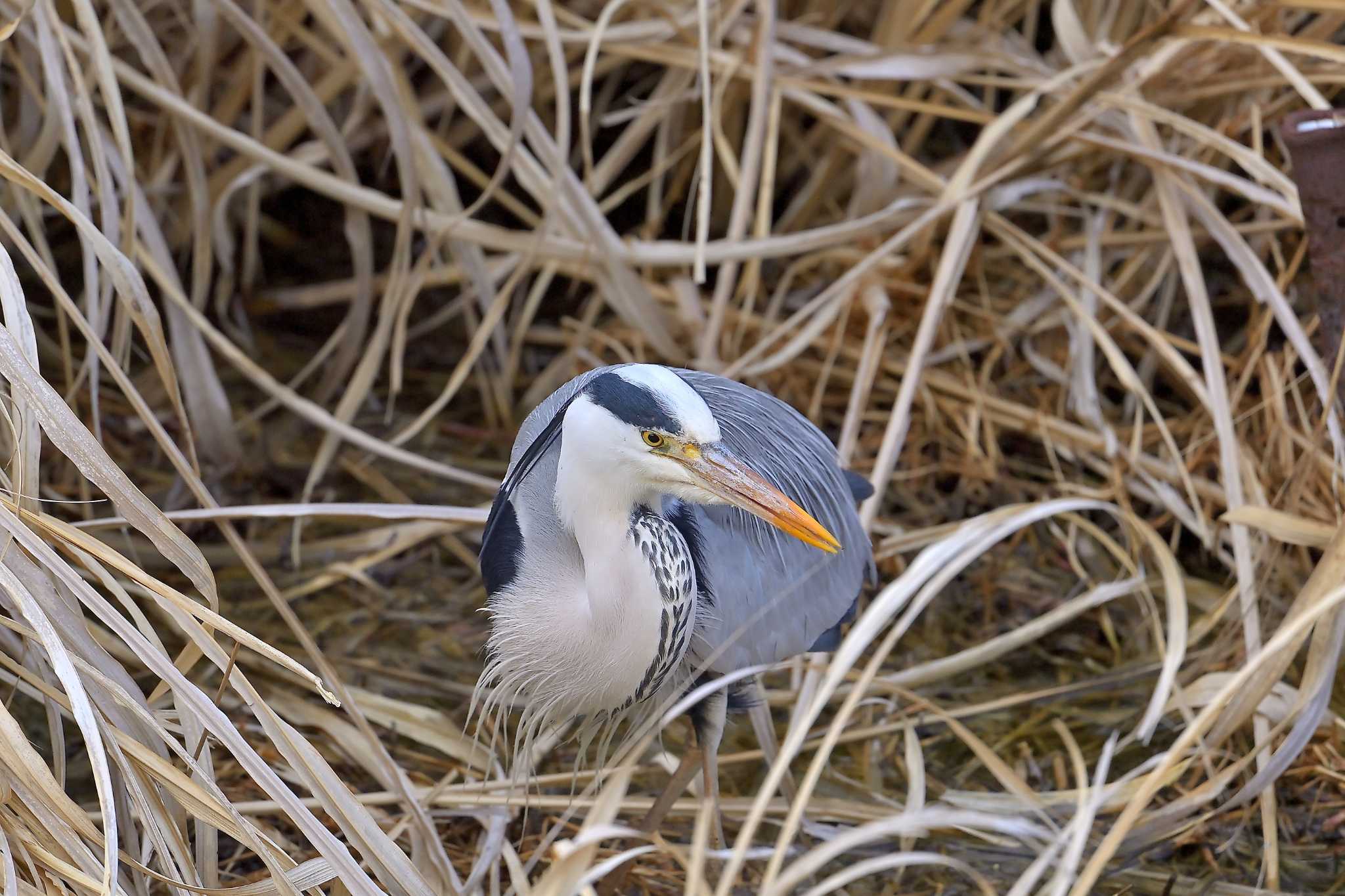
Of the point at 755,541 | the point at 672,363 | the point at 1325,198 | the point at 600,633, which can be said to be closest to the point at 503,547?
the point at 600,633

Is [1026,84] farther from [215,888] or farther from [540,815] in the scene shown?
[215,888]

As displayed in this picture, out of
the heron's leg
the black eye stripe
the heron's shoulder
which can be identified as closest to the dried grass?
the heron's leg

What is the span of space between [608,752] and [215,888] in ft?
2.92

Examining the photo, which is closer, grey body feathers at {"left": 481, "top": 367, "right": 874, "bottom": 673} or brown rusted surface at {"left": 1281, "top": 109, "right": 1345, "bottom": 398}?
grey body feathers at {"left": 481, "top": 367, "right": 874, "bottom": 673}

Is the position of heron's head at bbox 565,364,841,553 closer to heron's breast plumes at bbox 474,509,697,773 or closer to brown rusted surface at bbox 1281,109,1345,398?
heron's breast plumes at bbox 474,509,697,773

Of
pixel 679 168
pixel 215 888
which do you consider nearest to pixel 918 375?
pixel 679 168

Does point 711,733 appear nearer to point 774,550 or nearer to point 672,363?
point 774,550

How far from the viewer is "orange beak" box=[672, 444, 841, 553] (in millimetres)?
1285

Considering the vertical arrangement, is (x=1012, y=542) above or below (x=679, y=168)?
below

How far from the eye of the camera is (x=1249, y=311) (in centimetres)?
246

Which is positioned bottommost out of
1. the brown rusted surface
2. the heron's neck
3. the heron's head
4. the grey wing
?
the grey wing

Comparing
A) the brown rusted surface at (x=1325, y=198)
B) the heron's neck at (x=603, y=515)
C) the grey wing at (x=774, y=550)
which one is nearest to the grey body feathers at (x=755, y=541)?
the grey wing at (x=774, y=550)

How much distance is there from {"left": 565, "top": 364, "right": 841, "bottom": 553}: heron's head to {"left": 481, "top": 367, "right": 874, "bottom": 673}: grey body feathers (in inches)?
3.8

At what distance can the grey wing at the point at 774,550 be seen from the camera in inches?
58.9
